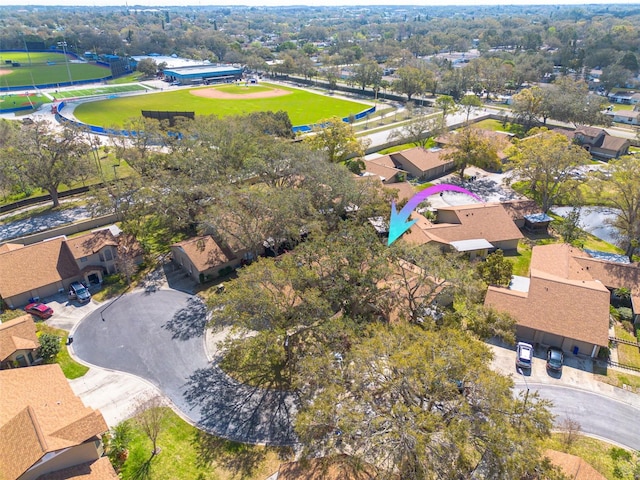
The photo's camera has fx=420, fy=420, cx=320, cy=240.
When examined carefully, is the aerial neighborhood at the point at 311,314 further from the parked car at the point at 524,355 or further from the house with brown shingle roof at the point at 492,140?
the house with brown shingle roof at the point at 492,140

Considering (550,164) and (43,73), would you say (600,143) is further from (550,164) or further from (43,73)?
(43,73)

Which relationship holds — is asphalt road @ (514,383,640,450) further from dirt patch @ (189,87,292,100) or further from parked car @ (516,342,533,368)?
dirt patch @ (189,87,292,100)

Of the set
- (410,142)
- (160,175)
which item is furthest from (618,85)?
(160,175)

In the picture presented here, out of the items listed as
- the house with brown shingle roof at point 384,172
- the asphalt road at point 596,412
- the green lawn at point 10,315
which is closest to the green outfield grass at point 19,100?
the house with brown shingle roof at point 384,172

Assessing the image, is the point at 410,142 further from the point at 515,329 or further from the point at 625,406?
the point at 625,406

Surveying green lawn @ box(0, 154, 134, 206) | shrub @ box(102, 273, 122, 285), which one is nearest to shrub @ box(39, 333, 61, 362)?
shrub @ box(102, 273, 122, 285)

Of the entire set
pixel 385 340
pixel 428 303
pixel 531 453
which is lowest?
pixel 428 303

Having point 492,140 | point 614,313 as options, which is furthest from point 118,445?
point 492,140
